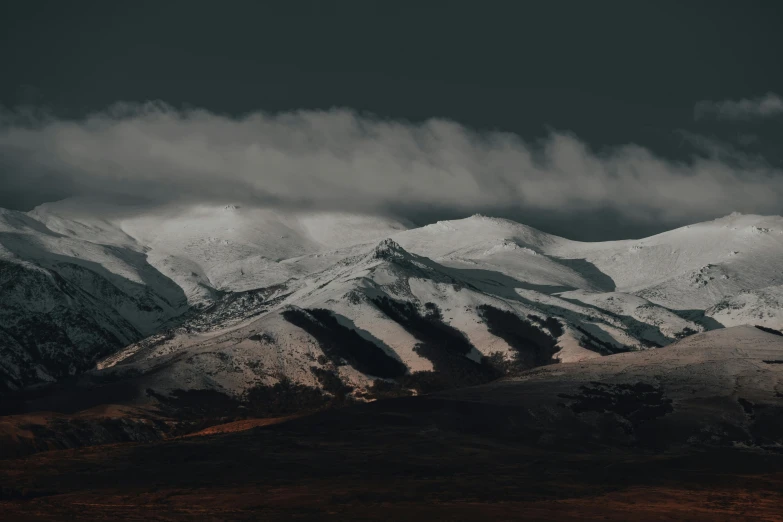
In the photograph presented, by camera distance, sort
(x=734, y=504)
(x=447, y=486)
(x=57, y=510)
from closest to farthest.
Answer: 1. (x=57, y=510)
2. (x=734, y=504)
3. (x=447, y=486)

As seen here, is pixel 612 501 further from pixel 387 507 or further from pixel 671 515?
pixel 387 507

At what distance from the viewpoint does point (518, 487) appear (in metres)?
195

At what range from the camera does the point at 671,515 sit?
6742 inches

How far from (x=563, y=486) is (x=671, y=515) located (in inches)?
1181

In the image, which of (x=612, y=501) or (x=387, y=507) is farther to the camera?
(x=612, y=501)

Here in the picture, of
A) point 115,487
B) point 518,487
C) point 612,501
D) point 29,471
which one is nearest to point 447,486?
point 518,487

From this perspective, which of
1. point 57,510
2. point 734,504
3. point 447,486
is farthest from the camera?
point 447,486

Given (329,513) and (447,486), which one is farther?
(447,486)

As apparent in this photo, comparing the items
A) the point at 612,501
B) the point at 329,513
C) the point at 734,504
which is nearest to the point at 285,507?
the point at 329,513

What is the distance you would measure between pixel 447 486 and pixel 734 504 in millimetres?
46258

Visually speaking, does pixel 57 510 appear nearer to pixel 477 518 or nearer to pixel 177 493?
pixel 177 493

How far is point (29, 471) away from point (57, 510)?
125 ft

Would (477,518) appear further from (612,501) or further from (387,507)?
(612,501)

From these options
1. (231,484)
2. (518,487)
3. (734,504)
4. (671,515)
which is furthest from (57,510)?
(734,504)
